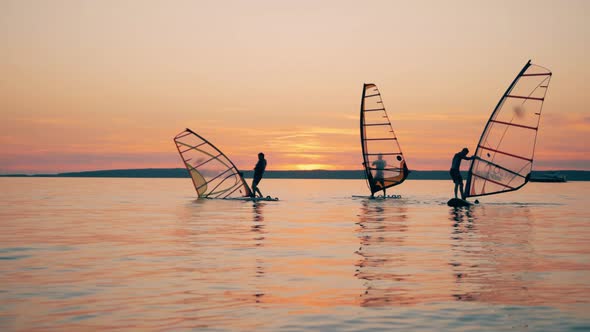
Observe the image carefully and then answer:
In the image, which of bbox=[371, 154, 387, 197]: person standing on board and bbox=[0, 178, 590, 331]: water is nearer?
bbox=[0, 178, 590, 331]: water

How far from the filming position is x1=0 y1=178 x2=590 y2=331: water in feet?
31.1

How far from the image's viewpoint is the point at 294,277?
42.4ft

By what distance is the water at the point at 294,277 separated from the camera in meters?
9.47

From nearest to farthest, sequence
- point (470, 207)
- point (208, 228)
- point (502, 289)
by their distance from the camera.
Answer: point (502, 289) < point (208, 228) < point (470, 207)

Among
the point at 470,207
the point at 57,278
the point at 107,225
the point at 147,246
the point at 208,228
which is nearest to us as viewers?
the point at 57,278

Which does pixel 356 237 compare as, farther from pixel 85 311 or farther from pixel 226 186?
pixel 226 186

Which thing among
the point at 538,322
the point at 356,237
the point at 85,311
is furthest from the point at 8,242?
the point at 538,322

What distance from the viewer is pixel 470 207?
3556 cm

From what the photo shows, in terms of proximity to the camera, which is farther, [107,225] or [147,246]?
[107,225]

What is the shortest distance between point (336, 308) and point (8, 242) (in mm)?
11115

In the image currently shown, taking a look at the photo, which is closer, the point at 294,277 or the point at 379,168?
the point at 294,277

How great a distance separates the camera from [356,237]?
2019 centimetres

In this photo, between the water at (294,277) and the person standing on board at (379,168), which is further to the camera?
the person standing on board at (379,168)

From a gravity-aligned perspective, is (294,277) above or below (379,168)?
below
